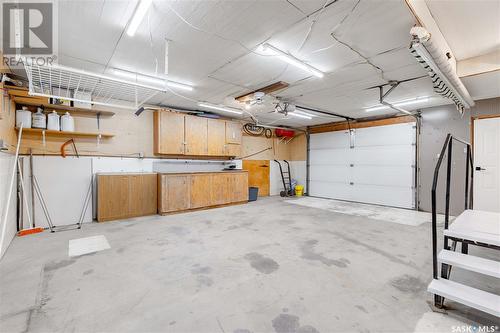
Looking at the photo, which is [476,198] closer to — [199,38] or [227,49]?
[227,49]

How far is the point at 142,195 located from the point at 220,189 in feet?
6.54

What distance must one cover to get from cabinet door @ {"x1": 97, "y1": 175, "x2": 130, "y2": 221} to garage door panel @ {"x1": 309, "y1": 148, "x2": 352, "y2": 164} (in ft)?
20.9

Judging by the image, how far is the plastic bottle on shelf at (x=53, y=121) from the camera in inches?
163

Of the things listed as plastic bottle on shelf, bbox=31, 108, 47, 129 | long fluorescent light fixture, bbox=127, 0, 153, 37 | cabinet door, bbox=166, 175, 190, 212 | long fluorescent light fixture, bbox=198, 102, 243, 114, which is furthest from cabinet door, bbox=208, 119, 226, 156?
long fluorescent light fixture, bbox=127, 0, 153, 37

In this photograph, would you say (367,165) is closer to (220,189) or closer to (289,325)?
(220,189)

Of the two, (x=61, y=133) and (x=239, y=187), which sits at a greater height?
(x=61, y=133)

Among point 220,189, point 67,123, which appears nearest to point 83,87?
point 67,123

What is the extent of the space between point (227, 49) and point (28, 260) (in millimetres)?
3585

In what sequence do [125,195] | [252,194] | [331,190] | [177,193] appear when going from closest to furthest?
[125,195] < [177,193] < [252,194] < [331,190]

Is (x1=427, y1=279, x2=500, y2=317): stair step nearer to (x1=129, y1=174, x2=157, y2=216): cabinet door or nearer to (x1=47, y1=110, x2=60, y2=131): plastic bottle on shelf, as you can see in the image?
(x1=129, y1=174, x2=157, y2=216): cabinet door

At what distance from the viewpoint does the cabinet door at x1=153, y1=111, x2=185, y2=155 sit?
5469 mm

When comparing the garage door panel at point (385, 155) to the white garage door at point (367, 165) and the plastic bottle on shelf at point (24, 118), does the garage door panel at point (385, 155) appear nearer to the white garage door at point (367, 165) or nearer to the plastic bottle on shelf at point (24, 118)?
the white garage door at point (367, 165)

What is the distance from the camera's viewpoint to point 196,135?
6.10 meters

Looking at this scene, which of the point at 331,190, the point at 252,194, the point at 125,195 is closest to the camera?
the point at 125,195
